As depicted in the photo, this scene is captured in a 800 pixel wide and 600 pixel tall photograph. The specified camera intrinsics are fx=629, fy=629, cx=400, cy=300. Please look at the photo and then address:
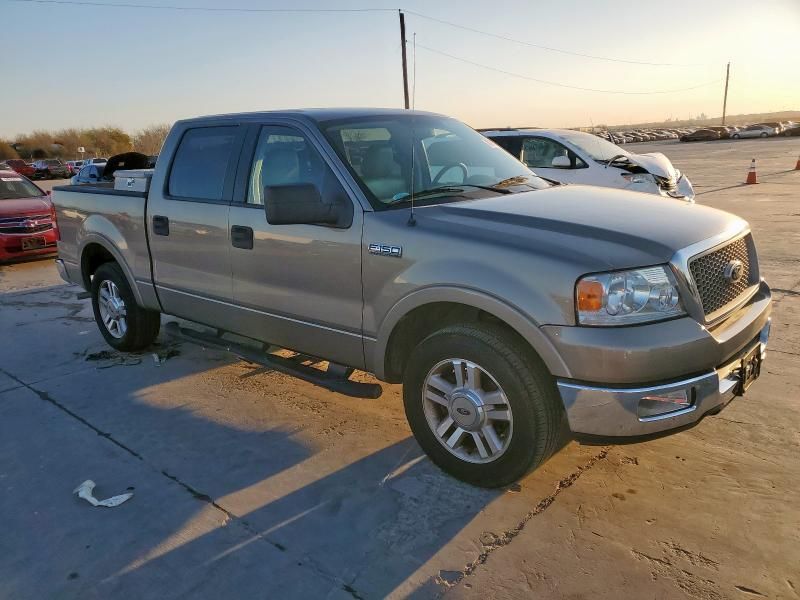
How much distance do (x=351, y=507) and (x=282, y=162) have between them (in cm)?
213

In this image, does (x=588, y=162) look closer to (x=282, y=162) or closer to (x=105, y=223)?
(x=282, y=162)

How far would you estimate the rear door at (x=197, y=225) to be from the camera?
→ 423cm

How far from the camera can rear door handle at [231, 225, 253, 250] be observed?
3965mm

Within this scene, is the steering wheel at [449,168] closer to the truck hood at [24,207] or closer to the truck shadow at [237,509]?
the truck shadow at [237,509]

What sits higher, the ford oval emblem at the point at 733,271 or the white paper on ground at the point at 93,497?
the ford oval emblem at the point at 733,271

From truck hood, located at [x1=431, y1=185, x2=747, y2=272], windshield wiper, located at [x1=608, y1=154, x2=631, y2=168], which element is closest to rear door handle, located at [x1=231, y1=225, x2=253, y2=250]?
truck hood, located at [x1=431, y1=185, x2=747, y2=272]

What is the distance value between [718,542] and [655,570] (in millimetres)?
367

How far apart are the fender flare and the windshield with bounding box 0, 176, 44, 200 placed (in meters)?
9.98

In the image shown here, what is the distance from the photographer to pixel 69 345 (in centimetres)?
→ 587

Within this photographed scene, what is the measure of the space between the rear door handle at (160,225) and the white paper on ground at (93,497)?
1941 millimetres

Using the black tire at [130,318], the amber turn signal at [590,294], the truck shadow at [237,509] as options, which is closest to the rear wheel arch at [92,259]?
the black tire at [130,318]

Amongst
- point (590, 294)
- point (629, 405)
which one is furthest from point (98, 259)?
point (629, 405)

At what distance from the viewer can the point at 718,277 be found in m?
2.99

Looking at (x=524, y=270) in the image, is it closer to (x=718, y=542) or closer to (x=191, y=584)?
(x=718, y=542)
